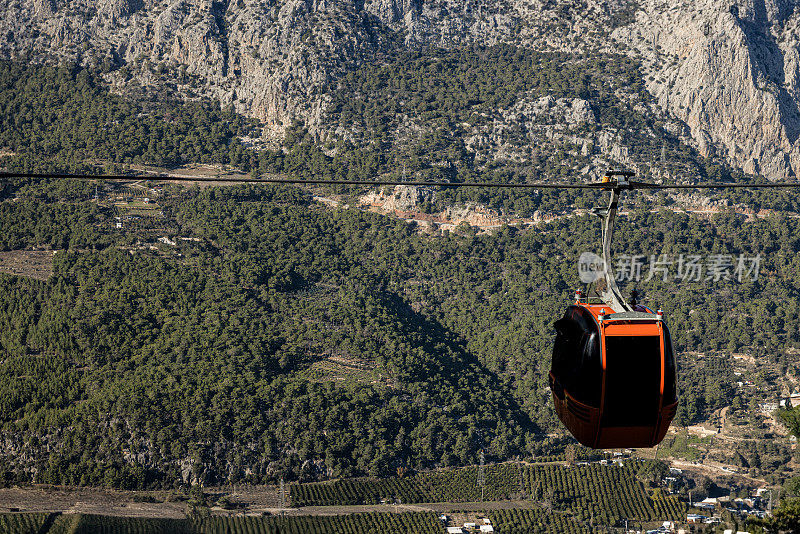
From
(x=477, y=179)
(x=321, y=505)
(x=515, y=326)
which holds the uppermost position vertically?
(x=477, y=179)

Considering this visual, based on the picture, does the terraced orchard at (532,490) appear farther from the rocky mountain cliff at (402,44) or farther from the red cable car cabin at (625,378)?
the red cable car cabin at (625,378)

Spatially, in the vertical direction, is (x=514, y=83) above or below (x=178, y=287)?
above

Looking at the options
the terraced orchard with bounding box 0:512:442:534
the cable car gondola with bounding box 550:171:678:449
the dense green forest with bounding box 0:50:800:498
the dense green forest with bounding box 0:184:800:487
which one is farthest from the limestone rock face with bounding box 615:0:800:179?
the cable car gondola with bounding box 550:171:678:449

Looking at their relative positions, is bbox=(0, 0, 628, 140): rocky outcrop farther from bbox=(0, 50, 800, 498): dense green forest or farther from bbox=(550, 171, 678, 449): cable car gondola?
bbox=(550, 171, 678, 449): cable car gondola

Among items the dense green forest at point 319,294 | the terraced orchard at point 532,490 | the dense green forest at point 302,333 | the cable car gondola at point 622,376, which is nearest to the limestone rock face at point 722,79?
the dense green forest at point 319,294

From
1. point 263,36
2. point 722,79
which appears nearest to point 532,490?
point 722,79

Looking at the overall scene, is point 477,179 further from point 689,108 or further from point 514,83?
point 689,108

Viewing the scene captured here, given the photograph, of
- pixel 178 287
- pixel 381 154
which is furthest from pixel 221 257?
pixel 381 154
